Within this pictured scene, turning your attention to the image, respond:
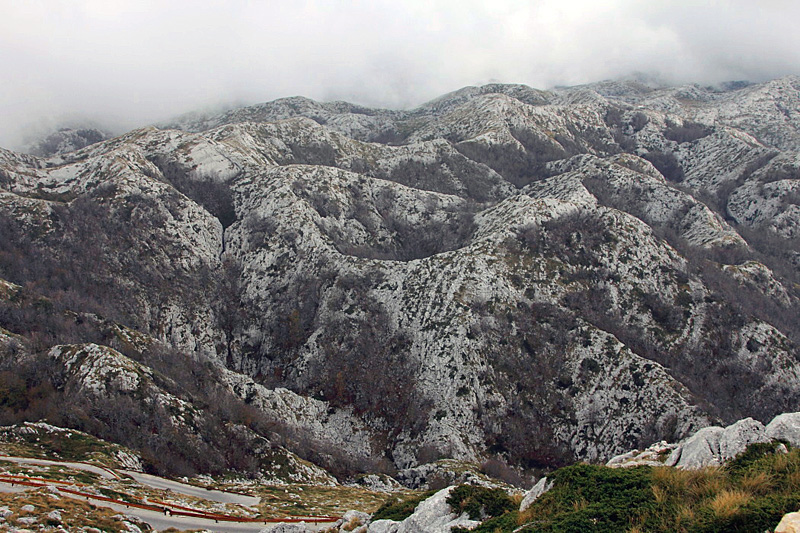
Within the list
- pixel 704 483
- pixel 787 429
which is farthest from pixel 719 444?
pixel 704 483

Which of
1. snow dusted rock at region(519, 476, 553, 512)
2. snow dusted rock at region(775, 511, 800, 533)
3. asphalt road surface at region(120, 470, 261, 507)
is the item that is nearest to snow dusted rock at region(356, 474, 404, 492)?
asphalt road surface at region(120, 470, 261, 507)

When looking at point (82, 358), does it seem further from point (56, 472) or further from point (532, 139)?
point (532, 139)

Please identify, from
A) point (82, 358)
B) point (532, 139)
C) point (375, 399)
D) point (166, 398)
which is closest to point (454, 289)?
point (375, 399)

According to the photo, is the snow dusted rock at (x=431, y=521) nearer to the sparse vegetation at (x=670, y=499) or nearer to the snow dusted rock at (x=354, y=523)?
the sparse vegetation at (x=670, y=499)

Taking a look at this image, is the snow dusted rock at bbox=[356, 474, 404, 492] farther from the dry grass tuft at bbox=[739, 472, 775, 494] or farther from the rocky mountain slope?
the dry grass tuft at bbox=[739, 472, 775, 494]

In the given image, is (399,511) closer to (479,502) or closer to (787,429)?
(479,502)

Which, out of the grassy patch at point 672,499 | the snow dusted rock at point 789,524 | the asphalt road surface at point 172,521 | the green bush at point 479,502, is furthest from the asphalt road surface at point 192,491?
the snow dusted rock at point 789,524
